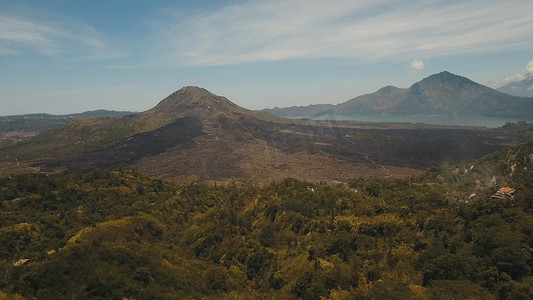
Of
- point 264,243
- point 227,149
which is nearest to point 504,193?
point 264,243

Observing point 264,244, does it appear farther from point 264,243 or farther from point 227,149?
point 227,149

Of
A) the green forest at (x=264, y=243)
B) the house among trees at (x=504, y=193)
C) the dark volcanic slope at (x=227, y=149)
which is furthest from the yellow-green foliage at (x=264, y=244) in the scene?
the dark volcanic slope at (x=227, y=149)

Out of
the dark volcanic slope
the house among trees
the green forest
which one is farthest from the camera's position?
the dark volcanic slope

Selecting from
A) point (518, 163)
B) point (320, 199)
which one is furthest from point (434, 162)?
point (320, 199)

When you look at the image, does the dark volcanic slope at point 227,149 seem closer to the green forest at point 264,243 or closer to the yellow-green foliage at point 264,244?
the green forest at point 264,243

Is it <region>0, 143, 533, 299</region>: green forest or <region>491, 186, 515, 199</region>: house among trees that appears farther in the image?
<region>491, 186, 515, 199</region>: house among trees

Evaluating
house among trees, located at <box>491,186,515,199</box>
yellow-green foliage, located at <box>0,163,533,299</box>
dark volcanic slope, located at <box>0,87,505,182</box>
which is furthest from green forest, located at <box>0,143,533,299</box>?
dark volcanic slope, located at <box>0,87,505,182</box>

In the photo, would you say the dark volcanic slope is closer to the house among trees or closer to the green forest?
the green forest
